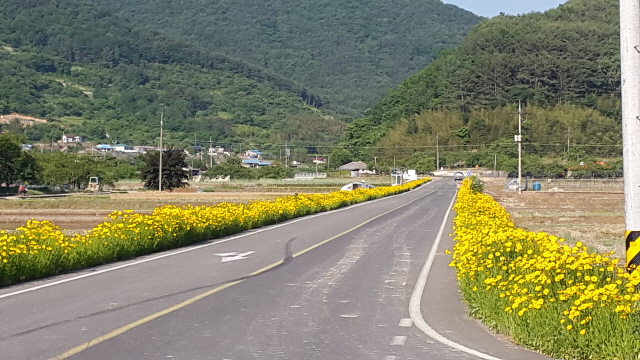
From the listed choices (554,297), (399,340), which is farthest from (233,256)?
(554,297)

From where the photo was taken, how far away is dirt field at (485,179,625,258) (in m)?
27.8

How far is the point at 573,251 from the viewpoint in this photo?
10195 millimetres

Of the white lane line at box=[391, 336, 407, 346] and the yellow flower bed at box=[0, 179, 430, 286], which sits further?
the yellow flower bed at box=[0, 179, 430, 286]

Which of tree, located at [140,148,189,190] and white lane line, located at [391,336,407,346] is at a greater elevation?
tree, located at [140,148,189,190]

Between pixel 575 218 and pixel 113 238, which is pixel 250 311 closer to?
pixel 113 238

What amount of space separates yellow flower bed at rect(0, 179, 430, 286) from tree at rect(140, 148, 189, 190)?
53.6 metres

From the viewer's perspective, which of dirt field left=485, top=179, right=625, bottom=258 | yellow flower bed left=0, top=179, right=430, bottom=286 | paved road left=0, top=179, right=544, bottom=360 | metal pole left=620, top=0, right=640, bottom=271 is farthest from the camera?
dirt field left=485, top=179, right=625, bottom=258

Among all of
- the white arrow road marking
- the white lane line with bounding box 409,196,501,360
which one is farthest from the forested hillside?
the white lane line with bounding box 409,196,501,360

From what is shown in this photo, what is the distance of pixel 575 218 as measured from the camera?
40656 millimetres

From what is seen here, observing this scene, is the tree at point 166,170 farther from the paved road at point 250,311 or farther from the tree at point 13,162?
the paved road at point 250,311

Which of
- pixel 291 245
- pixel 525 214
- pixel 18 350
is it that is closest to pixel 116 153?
pixel 525 214

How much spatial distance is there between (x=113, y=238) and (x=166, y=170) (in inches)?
2579

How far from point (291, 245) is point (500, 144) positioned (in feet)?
464

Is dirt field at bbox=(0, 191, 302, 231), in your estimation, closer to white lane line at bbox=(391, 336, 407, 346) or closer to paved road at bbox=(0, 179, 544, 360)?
paved road at bbox=(0, 179, 544, 360)
